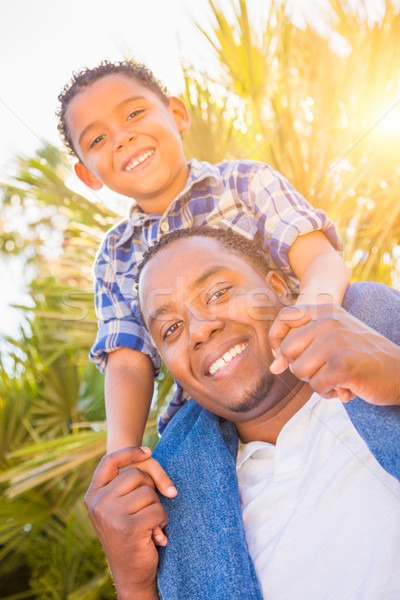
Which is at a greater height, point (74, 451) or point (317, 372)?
point (317, 372)

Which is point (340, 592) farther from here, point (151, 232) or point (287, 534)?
point (151, 232)

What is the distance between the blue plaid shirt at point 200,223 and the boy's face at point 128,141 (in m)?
0.09

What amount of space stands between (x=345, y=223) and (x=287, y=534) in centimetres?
169

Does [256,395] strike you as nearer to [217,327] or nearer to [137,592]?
[217,327]

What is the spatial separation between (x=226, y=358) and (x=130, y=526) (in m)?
0.55

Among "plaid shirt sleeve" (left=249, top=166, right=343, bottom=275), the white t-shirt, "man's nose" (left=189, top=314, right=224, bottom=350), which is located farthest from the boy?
the white t-shirt

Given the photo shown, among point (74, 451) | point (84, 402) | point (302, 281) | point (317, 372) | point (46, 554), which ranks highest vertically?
point (317, 372)

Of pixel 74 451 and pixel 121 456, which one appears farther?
pixel 74 451

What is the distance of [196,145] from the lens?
9.29ft

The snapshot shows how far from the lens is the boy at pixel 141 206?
5.99 feet

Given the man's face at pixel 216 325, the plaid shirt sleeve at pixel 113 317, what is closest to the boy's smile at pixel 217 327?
the man's face at pixel 216 325

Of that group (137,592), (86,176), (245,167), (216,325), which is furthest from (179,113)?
(137,592)

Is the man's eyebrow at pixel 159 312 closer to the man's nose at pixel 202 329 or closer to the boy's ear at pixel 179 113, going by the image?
the man's nose at pixel 202 329

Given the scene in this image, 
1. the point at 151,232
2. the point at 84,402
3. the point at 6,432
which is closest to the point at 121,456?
the point at 151,232
